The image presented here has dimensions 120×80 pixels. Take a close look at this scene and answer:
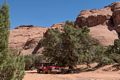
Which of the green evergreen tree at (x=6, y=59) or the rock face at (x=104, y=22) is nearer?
the green evergreen tree at (x=6, y=59)

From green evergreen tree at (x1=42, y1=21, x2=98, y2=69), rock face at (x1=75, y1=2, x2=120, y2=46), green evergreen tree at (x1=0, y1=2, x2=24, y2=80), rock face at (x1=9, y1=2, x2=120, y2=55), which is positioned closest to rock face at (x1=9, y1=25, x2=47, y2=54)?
rock face at (x1=9, y1=2, x2=120, y2=55)

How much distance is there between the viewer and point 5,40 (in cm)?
1227

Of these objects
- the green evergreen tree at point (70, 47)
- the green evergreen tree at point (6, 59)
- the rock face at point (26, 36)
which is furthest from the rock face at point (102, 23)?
the green evergreen tree at point (6, 59)

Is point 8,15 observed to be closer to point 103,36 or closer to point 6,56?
point 6,56

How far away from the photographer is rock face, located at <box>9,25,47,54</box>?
101 meters

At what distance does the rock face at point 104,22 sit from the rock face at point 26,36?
18727 millimetres

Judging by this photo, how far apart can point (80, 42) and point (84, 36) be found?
1.21 meters

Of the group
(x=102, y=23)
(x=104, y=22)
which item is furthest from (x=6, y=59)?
(x=104, y=22)

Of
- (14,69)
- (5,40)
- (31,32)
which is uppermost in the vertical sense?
(31,32)

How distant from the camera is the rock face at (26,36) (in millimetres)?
101125

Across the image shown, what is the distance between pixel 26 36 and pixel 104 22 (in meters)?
45.0

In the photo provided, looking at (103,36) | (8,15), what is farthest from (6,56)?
(103,36)

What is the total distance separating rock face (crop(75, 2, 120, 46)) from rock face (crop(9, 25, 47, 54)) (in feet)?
61.4

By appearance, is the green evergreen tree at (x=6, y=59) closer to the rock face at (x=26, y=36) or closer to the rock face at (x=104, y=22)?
the rock face at (x=104, y=22)
